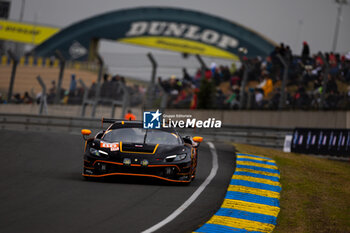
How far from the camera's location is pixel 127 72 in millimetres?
24625

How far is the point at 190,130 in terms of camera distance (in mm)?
25094

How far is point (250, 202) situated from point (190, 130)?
15094 millimetres

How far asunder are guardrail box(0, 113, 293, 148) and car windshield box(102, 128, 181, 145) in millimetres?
8232

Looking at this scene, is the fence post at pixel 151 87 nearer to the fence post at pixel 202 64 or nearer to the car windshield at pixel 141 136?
the fence post at pixel 202 64

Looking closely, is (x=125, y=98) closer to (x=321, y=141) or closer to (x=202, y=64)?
(x=202, y=64)

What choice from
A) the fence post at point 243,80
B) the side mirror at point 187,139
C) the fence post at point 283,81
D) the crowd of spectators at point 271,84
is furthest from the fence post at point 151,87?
the side mirror at point 187,139

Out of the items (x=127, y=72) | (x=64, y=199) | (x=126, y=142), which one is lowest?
(x=64, y=199)

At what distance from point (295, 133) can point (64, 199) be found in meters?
12.5

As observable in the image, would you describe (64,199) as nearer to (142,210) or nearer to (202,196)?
(142,210)

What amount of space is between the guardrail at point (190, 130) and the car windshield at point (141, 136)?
8.23 m

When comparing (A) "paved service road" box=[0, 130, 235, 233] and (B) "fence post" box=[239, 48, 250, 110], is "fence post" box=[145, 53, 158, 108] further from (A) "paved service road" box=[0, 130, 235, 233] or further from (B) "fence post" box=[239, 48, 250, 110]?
(A) "paved service road" box=[0, 130, 235, 233]

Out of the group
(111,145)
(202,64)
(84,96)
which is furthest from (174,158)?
(84,96)

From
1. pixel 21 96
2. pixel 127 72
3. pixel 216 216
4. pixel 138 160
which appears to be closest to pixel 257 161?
pixel 138 160

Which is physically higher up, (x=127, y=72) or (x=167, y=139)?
(x=127, y=72)
